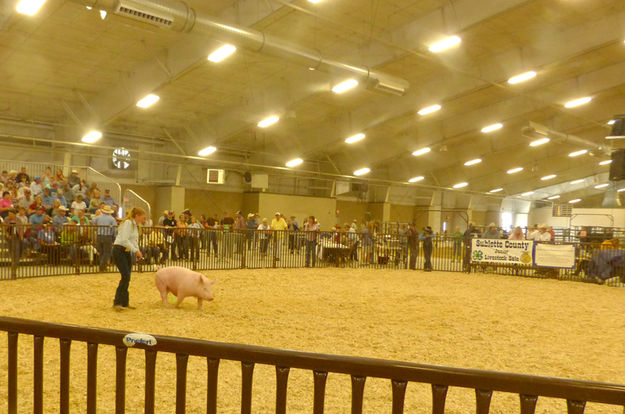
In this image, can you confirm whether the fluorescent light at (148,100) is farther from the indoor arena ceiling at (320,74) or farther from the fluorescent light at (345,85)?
the fluorescent light at (345,85)

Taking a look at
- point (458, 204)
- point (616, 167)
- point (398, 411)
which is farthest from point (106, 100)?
point (458, 204)

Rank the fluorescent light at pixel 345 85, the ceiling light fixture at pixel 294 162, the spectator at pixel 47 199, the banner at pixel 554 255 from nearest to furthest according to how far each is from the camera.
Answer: the spectator at pixel 47 199
the banner at pixel 554 255
the fluorescent light at pixel 345 85
the ceiling light fixture at pixel 294 162

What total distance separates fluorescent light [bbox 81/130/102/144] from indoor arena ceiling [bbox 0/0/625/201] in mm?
385

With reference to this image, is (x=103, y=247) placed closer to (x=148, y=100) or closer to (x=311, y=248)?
(x=311, y=248)

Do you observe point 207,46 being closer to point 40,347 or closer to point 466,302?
point 466,302

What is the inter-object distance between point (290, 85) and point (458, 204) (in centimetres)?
2451

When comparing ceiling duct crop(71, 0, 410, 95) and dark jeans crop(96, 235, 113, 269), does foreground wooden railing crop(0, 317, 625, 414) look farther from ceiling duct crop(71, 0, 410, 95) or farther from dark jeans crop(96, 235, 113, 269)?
dark jeans crop(96, 235, 113, 269)

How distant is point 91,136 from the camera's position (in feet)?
61.0

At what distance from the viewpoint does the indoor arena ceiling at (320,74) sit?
12.8 metres

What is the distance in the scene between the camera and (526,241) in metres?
14.5

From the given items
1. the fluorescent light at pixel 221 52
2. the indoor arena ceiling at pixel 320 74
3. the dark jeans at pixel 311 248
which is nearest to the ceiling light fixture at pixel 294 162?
the indoor arena ceiling at pixel 320 74

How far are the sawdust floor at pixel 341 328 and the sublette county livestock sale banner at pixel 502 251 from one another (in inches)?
103

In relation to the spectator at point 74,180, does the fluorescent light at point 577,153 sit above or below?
above

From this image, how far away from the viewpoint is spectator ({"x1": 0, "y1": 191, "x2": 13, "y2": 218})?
12.2 meters
